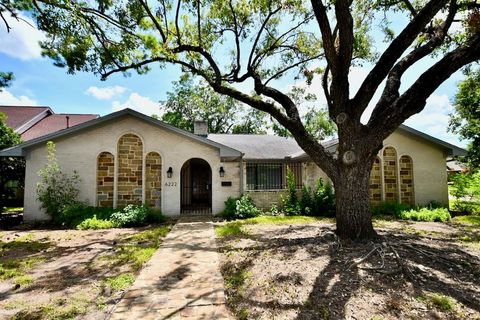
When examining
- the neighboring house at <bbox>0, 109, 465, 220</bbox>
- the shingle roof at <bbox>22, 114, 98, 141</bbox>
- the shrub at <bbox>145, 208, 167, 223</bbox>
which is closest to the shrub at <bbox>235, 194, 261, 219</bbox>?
the neighboring house at <bbox>0, 109, 465, 220</bbox>

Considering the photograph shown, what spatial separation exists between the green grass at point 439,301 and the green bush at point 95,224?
934 centimetres

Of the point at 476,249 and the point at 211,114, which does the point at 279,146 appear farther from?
the point at 211,114

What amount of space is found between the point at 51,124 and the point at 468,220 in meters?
27.1

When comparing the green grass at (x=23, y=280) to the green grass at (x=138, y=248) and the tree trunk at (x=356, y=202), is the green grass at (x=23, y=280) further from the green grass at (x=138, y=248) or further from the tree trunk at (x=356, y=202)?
the tree trunk at (x=356, y=202)

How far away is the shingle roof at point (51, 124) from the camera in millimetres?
18077

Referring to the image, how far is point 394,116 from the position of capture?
505cm

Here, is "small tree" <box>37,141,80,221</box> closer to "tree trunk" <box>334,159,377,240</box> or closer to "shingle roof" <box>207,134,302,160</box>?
"shingle roof" <box>207,134,302,160</box>

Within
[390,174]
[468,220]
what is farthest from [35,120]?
[468,220]

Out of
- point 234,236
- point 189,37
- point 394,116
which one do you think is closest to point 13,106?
point 189,37

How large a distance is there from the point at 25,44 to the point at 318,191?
12076 millimetres

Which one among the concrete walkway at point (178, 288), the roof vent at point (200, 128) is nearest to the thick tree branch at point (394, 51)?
the concrete walkway at point (178, 288)

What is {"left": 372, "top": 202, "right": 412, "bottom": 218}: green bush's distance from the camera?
10953 millimetres

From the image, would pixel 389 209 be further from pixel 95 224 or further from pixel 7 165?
pixel 7 165

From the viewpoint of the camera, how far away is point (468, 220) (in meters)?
9.98
